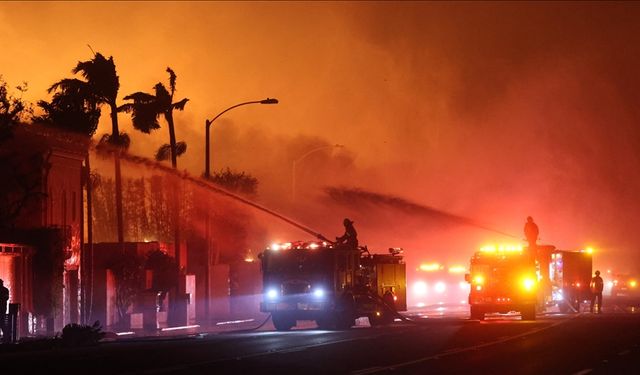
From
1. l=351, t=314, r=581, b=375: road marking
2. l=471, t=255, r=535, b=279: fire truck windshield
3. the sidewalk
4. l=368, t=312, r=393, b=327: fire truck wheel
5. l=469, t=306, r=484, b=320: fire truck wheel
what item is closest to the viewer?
l=351, t=314, r=581, b=375: road marking

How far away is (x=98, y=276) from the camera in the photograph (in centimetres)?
4188

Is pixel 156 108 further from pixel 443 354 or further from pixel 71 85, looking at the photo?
pixel 443 354

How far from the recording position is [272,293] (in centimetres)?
3438

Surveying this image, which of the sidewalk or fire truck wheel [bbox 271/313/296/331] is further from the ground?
fire truck wheel [bbox 271/313/296/331]

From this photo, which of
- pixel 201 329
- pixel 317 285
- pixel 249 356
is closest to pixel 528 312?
pixel 317 285

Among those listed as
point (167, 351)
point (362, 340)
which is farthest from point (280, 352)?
point (362, 340)

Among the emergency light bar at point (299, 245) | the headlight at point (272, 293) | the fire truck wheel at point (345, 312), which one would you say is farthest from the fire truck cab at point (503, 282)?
the headlight at point (272, 293)

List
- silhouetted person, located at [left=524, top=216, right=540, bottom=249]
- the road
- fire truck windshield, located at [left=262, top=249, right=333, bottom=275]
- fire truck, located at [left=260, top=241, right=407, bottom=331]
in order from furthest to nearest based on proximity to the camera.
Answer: silhouetted person, located at [left=524, top=216, right=540, bottom=249] < fire truck windshield, located at [left=262, top=249, right=333, bottom=275] < fire truck, located at [left=260, top=241, right=407, bottom=331] < the road

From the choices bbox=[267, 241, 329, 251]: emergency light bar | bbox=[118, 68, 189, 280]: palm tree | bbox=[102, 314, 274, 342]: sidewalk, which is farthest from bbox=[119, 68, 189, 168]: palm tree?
bbox=[267, 241, 329, 251]: emergency light bar

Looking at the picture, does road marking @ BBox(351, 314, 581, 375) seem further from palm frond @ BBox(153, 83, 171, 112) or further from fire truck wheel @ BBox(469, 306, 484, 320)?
palm frond @ BBox(153, 83, 171, 112)

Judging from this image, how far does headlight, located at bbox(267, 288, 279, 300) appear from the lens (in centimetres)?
3431

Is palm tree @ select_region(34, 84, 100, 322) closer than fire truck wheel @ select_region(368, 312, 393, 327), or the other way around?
fire truck wheel @ select_region(368, 312, 393, 327)

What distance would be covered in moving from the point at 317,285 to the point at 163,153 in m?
23.6

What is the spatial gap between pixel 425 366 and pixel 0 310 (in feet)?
46.8
